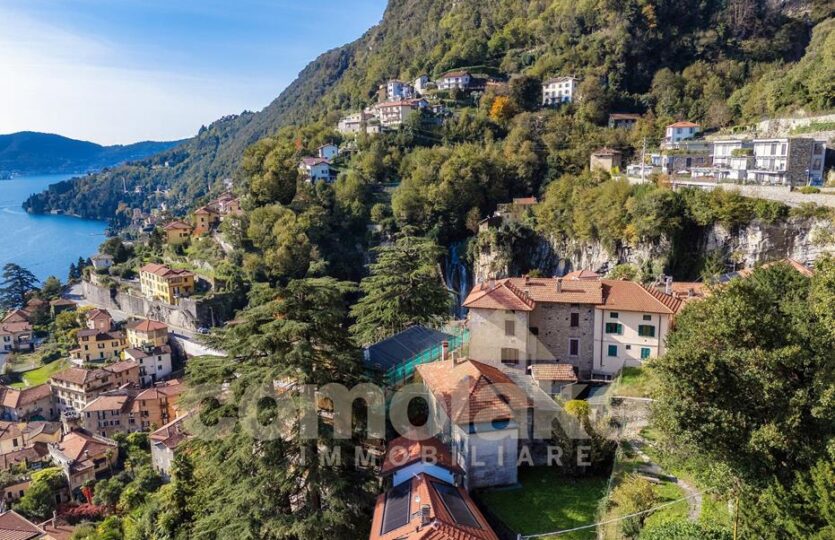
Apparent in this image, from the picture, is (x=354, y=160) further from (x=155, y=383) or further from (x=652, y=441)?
(x=652, y=441)

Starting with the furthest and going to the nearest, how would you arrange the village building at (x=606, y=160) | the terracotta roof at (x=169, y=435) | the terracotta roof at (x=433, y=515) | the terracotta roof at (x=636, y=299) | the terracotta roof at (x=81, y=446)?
the village building at (x=606, y=160) → the terracotta roof at (x=81, y=446) → the terracotta roof at (x=169, y=435) → the terracotta roof at (x=636, y=299) → the terracotta roof at (x=433, y=515)

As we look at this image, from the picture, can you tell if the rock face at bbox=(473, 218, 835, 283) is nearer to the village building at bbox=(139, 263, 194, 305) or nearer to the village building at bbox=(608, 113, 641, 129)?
the village building at bbox=(608, 113, 641, 129)

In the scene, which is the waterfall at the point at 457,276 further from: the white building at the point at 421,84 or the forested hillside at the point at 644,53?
the white building at the point at 421,84

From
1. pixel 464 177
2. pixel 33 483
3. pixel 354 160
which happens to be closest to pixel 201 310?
pixel 33 483

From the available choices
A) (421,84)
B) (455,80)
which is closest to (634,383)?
(455,80)

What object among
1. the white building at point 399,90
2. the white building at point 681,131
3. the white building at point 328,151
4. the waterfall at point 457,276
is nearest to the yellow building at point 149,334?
the white building at point 328,151

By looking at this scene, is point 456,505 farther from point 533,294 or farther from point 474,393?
point 533,294
